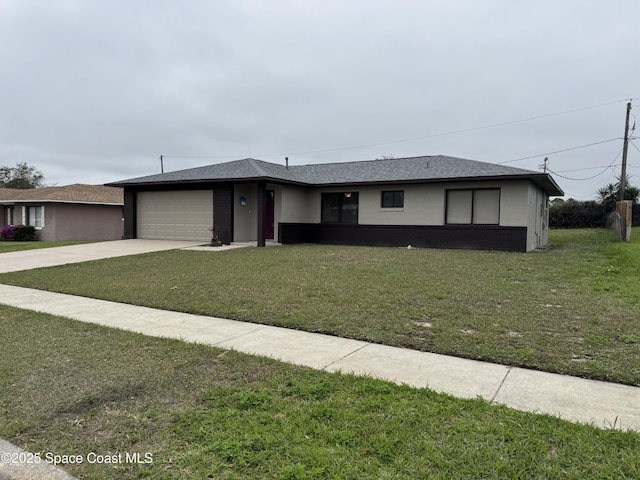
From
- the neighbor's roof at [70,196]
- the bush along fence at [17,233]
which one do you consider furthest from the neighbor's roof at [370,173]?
the bush along fence at [17,233]

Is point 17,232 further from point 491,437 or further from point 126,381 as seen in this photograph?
point 491,437

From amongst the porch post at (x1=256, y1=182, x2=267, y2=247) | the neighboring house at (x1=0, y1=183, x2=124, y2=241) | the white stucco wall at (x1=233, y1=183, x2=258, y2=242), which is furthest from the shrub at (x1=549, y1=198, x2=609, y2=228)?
the neighboring house at (x1=0, y1=183, x2=124, y2=241)

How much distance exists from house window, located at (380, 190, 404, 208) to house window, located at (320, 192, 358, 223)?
4.11 ft

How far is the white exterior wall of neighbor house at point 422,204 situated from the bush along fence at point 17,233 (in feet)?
60.9

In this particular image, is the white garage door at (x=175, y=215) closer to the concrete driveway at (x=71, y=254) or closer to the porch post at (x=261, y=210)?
the concrete driveway at (x=71, y=254)

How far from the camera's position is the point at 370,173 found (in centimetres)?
1883

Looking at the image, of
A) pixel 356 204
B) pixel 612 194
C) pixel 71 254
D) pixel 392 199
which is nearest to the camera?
pixel 71 254

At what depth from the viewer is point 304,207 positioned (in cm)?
1944

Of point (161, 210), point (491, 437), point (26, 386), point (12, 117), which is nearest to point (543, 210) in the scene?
point (161, 210)

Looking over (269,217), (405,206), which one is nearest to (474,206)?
(405,206)

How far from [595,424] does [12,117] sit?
3029 centimetres

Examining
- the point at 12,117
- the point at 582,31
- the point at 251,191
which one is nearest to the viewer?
the point at 582,31

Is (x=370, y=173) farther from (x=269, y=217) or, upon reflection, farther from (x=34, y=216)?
(x=34, y=216)

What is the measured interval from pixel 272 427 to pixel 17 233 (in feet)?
95.5
